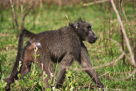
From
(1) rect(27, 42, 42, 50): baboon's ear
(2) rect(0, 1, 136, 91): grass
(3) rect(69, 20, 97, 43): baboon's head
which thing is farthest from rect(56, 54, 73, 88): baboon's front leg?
(3) rect(69, 20, 97, 43): baboon's head

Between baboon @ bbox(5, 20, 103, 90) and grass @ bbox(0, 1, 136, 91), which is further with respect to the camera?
grass @ bbox(0, 1, 136, 91)

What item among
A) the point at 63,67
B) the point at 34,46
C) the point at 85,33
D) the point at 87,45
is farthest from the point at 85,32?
the point at 87,45

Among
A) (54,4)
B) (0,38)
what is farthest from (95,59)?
(54,4)

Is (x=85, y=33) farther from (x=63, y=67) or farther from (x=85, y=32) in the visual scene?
(x=63, y=67)

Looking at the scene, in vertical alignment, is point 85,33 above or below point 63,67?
above

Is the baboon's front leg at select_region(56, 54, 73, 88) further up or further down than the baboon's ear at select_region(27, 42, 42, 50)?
further down

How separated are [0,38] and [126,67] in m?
3.93

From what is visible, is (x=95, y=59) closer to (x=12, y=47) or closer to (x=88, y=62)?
(x=88, y=62)

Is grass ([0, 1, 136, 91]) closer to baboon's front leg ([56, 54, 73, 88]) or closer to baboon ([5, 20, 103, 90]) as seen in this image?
baboon's front leg ([56, 54, 73, 88])

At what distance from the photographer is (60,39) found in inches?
180

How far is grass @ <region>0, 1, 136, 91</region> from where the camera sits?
173 inches

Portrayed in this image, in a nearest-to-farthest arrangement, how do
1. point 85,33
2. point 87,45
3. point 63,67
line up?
point 63,67 < point 85,33 < point 87,45

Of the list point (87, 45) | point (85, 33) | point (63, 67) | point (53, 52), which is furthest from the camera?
point (87, 45)

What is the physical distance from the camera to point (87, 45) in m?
7.01
